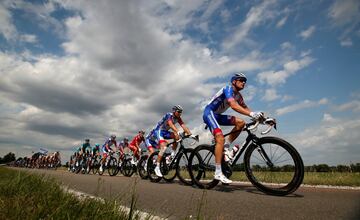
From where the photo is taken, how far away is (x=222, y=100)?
686cm

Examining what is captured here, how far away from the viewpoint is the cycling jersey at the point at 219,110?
6.62m

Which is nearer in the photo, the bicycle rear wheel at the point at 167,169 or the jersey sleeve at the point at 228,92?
the jersey sleeve at the point at 228,92

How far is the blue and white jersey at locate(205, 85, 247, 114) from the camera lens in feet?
21.3

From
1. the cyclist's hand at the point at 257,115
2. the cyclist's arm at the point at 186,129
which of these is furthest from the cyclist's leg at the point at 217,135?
the cyclist's arm at the point at 186,129

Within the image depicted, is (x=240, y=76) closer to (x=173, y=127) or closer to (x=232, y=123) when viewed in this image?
(x=232, y=123)

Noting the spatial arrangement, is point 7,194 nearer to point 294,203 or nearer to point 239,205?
point 239,205

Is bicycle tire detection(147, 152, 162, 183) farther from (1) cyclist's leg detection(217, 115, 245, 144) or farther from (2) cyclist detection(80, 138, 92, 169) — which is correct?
(2) cyclist detection(80, 138, 92, 169)

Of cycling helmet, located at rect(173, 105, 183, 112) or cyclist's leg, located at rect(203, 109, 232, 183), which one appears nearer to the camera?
cyclist's leg, located at rect(203, 109, 232, 183)

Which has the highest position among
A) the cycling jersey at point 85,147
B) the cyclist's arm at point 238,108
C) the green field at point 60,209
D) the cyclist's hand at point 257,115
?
the cycling jersey at point 85,147

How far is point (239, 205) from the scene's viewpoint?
13.5ft

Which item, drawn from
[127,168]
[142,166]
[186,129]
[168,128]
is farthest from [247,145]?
[127,168]

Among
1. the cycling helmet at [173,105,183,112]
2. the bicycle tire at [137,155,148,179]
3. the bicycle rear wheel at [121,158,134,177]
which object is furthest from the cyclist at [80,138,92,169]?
the cycling helmet at [173,105,183,112]

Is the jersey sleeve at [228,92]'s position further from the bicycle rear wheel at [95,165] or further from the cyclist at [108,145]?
the bicycle rear wheel at [95,165]

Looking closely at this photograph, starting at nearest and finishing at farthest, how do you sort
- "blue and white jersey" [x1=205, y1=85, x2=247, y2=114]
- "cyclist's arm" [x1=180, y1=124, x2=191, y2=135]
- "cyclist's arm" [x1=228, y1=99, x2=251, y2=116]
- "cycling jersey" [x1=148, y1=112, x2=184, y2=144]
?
"cyclist's arm" [x1=228, y1=99, x2=251, y2=116]
"blue and white jersey" [x1=205, y1=85, x2=247, y2=114]
"cyclist's arm" [x1=180, y1=124, x2=191, y2=135]
"cycling jersey" [x1=148, y1=112, x2=184, y2=144]
